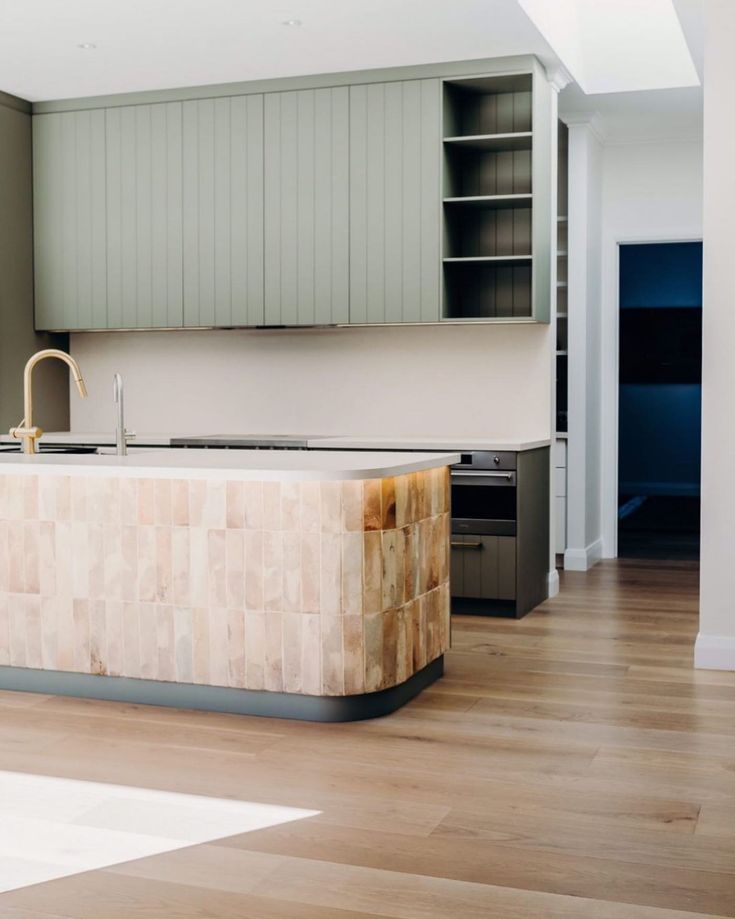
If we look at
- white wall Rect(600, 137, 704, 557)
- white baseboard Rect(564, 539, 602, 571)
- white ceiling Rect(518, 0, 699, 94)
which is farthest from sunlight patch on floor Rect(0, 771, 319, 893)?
white wall Rect(600, 137, 704, 557)

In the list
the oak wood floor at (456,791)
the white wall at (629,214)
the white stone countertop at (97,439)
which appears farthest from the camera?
the white wall at (629,214)

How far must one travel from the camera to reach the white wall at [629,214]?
7148 mm

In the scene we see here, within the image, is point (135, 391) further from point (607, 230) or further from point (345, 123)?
point (607, 230)

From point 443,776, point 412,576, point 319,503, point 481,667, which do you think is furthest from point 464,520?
point 443,776

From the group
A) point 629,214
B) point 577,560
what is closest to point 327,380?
point 577,560

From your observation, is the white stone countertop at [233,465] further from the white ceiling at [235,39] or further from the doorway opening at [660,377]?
the doorway opening at [660,377]

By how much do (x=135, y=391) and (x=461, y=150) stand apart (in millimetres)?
2388

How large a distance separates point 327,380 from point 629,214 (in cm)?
242

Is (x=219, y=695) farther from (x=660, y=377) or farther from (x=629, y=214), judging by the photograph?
(x=660, y=377)

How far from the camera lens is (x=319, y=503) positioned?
3.51 meters

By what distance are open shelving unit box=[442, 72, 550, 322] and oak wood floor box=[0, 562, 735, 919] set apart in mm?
2085

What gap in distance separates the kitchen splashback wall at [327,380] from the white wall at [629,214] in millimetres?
Result: 1447

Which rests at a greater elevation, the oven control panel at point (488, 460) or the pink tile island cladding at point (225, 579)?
the oven control panel at point (488, 460)

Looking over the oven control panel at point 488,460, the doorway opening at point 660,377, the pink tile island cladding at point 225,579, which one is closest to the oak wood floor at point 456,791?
the pink tile island cladding at point 225,579
